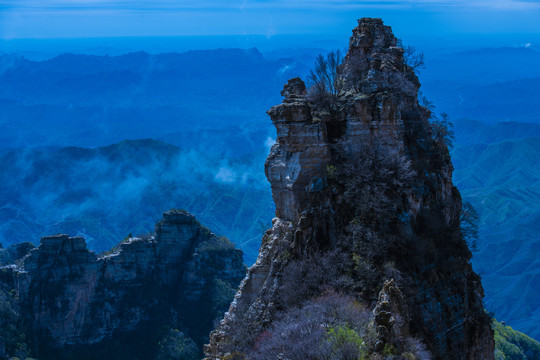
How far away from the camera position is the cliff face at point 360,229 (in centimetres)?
2144

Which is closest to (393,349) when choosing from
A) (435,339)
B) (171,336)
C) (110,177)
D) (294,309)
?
(294,309)

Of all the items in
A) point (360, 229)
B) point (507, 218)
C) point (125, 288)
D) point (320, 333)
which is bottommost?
point (320, 333)

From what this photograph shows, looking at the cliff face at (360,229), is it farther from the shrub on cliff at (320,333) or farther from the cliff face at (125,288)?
the cliff face at (125,288)

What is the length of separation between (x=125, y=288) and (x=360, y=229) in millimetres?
39329

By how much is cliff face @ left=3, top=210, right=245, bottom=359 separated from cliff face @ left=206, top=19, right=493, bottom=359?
34.4 metres

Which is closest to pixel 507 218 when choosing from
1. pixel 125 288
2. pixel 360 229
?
pixel 125 288

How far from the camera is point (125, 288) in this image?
5881 centimetres

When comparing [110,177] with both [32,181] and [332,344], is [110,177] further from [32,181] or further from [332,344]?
[332,344]

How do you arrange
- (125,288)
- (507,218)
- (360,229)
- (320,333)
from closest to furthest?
(320,333)
(360,229)
(125,288)
(507,218)

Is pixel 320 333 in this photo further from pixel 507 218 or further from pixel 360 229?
pixel 507 218

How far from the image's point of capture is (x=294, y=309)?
65.8 ft

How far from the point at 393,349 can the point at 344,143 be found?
894cm

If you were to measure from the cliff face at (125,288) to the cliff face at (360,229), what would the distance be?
1354 inches

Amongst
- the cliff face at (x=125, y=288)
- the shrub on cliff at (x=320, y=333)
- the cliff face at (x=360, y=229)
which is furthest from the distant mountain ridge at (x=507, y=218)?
the shrub on cliff at (x=320, y=333)
